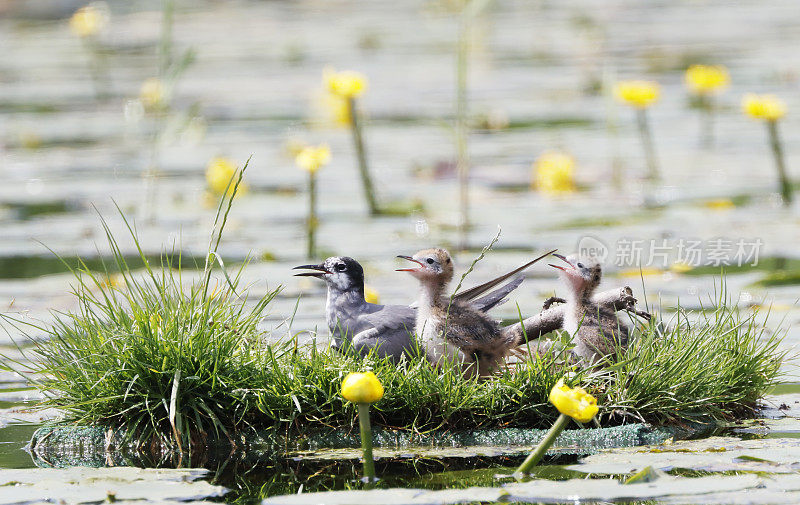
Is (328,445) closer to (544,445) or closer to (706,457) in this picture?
(544,445)

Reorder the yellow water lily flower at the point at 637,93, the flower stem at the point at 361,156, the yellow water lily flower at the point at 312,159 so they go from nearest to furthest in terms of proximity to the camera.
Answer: the yellow water lily flower at the point at 312,159 → the flower stem at the point at 361,156 → the yellow water lily flower at the point at 637,93

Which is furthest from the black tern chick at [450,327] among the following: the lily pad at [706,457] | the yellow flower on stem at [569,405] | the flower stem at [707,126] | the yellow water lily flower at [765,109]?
the flower stem at [707,126]

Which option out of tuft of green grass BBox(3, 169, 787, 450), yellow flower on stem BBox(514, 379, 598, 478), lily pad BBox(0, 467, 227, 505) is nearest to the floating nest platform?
tuft of green grass BBox(3, 169, 787, 450)

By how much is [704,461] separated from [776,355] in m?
1.06

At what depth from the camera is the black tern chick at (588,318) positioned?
15.0 ft

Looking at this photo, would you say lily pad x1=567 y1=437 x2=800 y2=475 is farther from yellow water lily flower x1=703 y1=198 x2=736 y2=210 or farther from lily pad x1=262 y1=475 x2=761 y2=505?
yellow water lily flower x1=703 y1=198 x2=736 y2=210

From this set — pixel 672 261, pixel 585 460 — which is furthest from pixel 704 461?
pixel 672 261

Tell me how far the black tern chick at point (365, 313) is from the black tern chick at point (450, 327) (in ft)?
0.29

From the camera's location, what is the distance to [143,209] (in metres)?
9.63

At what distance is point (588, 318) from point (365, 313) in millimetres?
844

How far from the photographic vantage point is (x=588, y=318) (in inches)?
184

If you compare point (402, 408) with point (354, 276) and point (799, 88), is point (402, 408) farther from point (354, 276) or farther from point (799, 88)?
point (799, 88)

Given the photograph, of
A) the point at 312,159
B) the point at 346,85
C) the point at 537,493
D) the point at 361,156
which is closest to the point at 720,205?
the point at 361,156

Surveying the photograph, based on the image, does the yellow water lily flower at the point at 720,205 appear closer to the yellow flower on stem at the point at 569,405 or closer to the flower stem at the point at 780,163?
the flower stem at the point at 780,163
